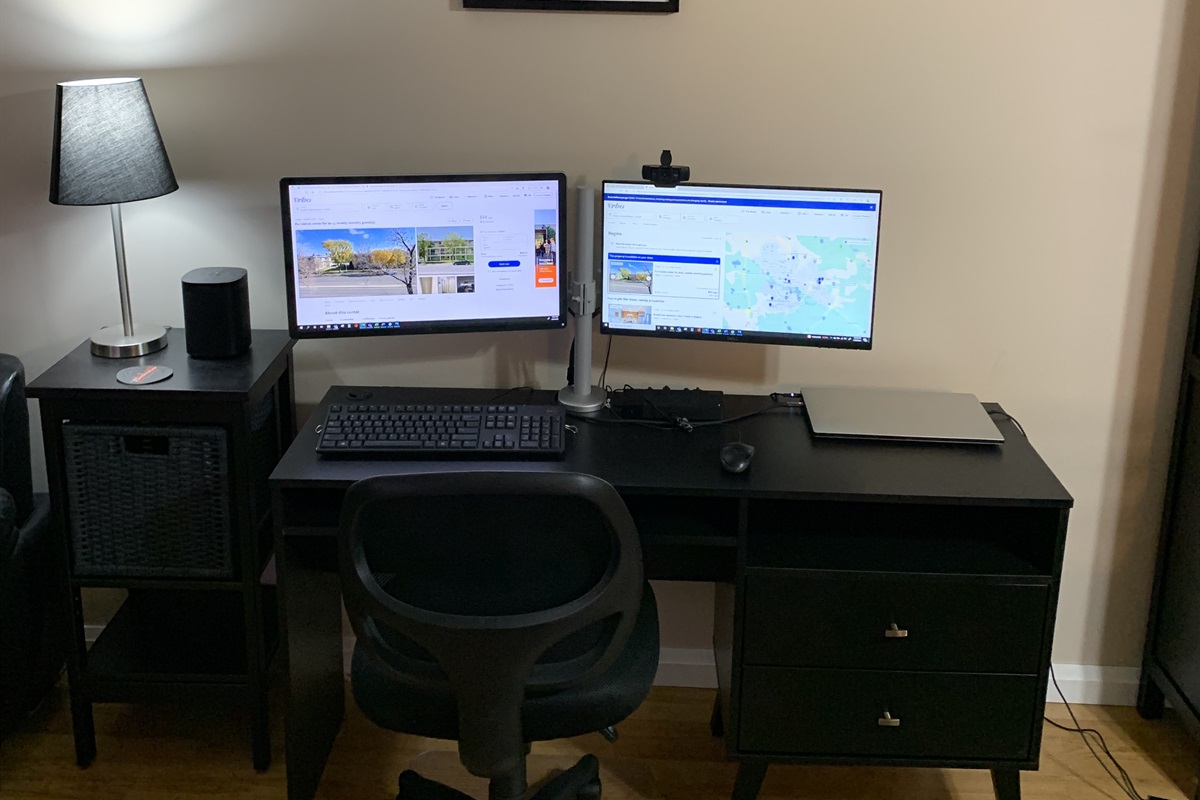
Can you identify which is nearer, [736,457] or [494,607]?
[494,607]

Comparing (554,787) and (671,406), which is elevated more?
(671,406)

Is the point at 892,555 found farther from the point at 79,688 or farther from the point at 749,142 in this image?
the point at 79,688

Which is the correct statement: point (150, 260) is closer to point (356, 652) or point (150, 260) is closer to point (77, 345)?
point (77, 345)

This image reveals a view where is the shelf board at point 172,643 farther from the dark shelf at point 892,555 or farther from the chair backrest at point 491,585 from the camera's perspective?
the dark shelf at point 892,555

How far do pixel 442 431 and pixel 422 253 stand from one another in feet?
1.25

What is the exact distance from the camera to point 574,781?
2.35m

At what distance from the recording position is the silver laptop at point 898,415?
235 cm

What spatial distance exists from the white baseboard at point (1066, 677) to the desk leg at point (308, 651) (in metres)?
0.30

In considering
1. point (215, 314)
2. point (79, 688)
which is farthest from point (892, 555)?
point (79, 688)

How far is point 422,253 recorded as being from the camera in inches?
95.0

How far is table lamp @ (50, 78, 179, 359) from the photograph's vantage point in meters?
2.29

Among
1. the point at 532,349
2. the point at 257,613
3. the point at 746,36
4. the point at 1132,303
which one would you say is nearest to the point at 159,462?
the point at 257,613

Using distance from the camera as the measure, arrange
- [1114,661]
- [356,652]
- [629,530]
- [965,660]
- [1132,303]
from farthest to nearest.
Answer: [1114,661]
[1132,303]
[965,660]
[356,652]
[629,530]

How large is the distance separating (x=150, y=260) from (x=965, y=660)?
6.01 ft
